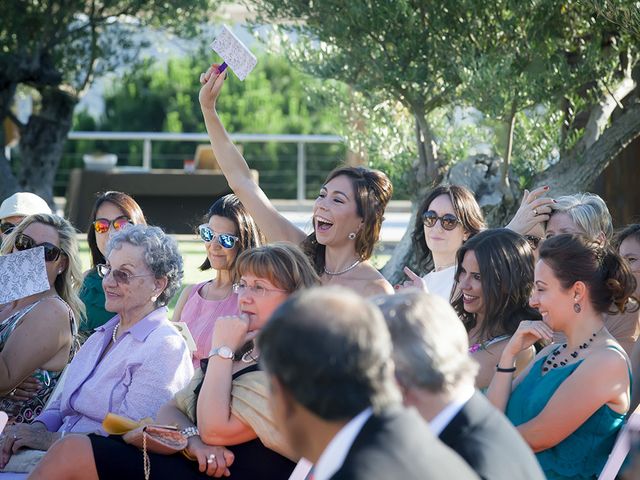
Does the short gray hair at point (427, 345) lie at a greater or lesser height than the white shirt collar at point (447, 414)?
greater

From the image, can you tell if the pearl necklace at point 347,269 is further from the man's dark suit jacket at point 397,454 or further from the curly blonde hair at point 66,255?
the man's dark suit jacket at point 397,454

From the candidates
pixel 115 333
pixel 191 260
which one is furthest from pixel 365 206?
pixel 191 260

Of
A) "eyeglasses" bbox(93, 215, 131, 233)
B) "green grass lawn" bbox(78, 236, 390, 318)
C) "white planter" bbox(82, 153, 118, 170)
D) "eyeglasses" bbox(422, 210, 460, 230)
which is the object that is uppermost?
"eyeglasses" bbox(422, 210, 460, 230)

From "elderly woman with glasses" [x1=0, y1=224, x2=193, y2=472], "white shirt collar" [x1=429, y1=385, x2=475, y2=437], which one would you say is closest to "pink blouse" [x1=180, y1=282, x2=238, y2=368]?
"elderly woman with glasses" [x1=0, y1=224, x2=193, y2=472]

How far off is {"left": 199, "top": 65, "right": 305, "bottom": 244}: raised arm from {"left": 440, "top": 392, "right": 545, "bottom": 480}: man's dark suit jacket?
8.72 ft

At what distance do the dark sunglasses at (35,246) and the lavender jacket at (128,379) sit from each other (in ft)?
2.37

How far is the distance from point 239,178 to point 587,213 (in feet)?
5.55

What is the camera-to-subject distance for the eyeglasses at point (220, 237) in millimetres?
5516

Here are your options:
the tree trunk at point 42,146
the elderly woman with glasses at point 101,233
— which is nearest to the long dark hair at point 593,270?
the elderly woman with glasses at point 101,233

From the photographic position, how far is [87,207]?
16188mm

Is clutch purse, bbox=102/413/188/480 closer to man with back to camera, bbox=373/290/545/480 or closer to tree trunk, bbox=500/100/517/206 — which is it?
man with back to camera, bbox=373/290/545/480

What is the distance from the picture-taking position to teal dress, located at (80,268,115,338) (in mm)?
6062

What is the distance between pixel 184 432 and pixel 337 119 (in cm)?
603

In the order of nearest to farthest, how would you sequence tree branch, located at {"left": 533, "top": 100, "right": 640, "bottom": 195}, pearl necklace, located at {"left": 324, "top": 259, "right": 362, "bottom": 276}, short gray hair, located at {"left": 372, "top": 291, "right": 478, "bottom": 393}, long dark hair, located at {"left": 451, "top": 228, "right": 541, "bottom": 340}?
short gray hair, located at {"left": 372, "top": 291, "right": 478, "bottom": 393}, long dark hair, located at {"left": 451, "top": 228, "right": 541, "bottom": 340}, pearl necklace, located at {"left": 324, "top": 259, "right": 362, "bottom": 276}, tree branch, located at {"left": 533, "top": 100, "right": 640, "bottom": 195}
